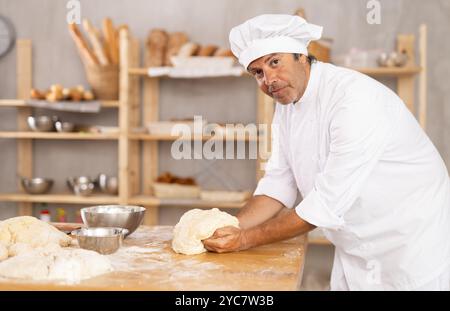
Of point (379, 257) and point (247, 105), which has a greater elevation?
point (247, 105)

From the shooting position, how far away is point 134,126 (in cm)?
407

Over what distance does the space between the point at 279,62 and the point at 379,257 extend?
2.39 ft

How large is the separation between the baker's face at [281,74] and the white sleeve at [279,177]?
24cm

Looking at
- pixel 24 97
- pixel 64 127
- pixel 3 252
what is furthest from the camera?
pixel 24 97

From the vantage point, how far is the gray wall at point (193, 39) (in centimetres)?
388

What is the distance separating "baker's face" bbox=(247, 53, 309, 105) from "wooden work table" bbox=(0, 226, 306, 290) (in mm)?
500

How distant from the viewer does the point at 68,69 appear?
428 centimetres

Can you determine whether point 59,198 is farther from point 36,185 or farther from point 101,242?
point 101,242

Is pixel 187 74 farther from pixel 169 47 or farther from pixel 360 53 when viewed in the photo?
pixel 360 53

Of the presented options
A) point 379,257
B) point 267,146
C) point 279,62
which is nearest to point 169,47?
point 267,146

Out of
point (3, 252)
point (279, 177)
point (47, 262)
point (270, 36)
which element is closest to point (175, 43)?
point (279, 177)

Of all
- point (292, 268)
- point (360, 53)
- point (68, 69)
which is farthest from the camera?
point (68, 69)

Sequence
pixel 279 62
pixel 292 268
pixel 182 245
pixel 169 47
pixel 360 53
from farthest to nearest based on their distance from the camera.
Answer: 1. pixel 169 47
2. pixel 360 53
3. pixel 279 62
4. pixel 182 245
5. pixel 292 268

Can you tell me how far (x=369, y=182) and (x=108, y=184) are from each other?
2.43 m
